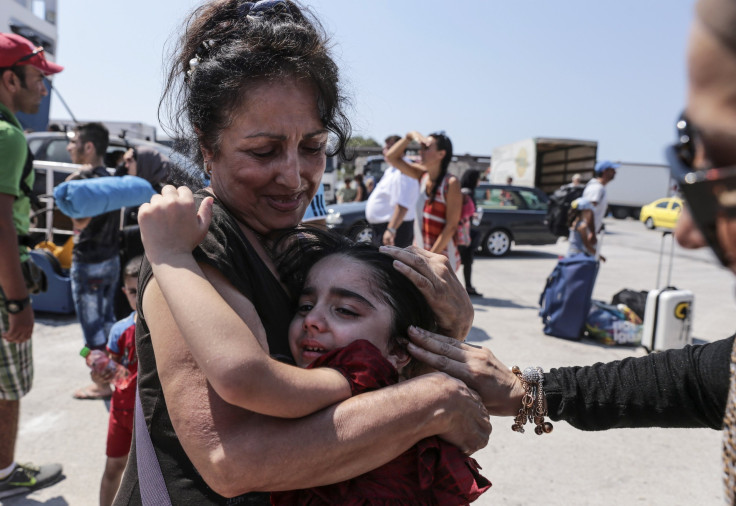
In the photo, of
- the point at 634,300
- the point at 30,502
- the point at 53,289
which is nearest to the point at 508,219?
the point at 634,300

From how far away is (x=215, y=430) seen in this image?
1027 millimetres

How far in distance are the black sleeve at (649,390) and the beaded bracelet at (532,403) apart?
0.03m

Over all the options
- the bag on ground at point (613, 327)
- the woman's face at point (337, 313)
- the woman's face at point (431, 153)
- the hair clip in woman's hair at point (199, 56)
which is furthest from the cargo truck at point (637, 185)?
the hair clip in woman's hair at point (199, 56)

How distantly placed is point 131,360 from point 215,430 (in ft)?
6.95

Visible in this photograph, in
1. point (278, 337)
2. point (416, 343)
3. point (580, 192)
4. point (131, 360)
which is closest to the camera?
point (278, 337)

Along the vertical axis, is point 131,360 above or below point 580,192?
below

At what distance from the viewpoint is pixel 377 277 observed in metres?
1.50

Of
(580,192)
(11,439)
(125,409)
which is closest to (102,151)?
(11,439)

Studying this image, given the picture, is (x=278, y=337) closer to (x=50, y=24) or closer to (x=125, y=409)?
(x=125, y=409)

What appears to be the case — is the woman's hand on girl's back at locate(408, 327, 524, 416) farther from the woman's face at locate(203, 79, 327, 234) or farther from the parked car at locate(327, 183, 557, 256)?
the parked car at locate(327, 183, 557, 256)

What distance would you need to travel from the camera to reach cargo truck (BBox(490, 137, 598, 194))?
24016 mm

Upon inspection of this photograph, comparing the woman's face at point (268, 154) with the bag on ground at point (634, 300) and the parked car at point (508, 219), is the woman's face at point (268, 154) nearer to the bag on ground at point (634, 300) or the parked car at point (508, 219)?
the bag on ground at point (634, 300)

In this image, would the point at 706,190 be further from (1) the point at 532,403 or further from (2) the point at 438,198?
(2) the point at 438,198

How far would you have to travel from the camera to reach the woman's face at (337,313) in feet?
4.50
